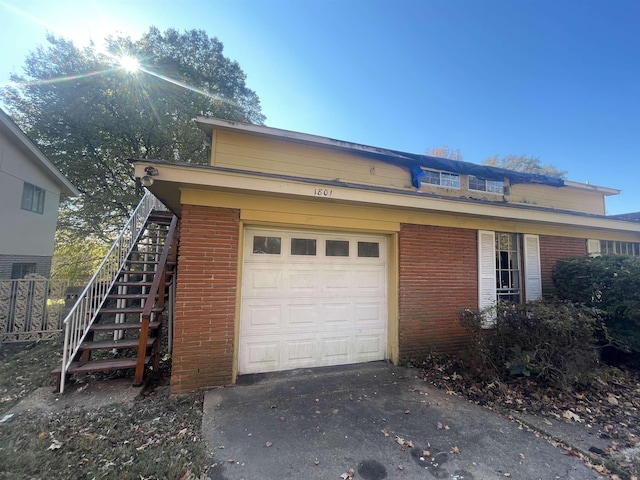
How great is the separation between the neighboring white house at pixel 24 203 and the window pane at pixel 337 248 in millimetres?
10900

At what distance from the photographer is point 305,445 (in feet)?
9.39

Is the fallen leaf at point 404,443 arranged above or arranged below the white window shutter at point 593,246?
below

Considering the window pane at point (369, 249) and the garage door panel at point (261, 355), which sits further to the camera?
the window pane at point (369, 249)

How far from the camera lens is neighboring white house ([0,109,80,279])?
902 cm

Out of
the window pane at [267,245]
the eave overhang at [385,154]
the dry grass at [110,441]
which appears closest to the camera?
the dry grass at [110,441]

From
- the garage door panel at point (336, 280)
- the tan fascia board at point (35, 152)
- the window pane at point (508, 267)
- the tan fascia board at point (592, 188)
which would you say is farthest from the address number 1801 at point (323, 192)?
the tan fascia board at point (35, 152)

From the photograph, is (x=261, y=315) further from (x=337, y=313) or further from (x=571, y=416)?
(x=571, y=416)

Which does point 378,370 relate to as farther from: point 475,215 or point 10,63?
point 10,63

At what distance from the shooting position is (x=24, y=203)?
1001 centimetres

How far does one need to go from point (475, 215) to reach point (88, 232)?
1949 cm

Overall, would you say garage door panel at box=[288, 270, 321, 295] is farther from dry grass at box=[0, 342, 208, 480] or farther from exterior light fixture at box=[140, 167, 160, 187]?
exterior light fixture at box=[140, 167, 160, 187]

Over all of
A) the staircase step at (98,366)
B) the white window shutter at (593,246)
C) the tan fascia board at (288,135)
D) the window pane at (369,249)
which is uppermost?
the tan fascia board at (288,135)

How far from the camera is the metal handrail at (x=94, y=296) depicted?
414cm

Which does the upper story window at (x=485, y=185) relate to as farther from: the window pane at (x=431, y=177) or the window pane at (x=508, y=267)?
the window pane at (x=508, y=267)
